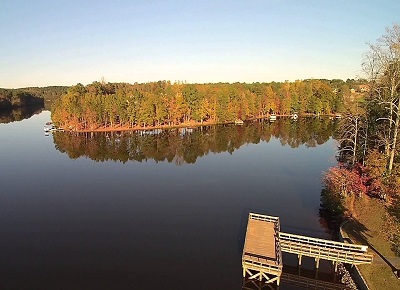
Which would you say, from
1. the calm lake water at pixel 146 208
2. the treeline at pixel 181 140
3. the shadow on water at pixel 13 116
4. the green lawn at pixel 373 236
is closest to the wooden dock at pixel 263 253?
the calm lake water at pixel 146 208

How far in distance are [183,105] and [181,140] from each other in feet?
102

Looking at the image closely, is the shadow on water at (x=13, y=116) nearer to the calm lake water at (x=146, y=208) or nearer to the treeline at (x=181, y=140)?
the treeline at (x=181, y=140)

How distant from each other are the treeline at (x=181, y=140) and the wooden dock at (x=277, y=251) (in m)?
37.0

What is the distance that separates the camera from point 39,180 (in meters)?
52.9

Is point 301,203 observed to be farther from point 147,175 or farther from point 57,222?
point 57,222

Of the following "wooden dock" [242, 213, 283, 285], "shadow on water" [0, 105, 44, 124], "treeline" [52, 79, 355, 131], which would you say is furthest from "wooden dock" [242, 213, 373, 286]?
"shadow on water" [0, 105, 44, 124]

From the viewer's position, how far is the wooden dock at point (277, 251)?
24.1 metres

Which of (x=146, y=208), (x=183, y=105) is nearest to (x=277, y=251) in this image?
(x=146, y=208)

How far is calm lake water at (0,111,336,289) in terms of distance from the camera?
27234mm

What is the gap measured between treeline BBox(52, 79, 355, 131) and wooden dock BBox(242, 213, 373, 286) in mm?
84629

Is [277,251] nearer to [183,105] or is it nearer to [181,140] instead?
[181,140]

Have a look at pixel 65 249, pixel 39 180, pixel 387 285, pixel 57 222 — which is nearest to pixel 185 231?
pixel 65 249

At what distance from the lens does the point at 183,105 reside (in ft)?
375

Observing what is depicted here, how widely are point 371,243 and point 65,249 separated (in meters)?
29.7
